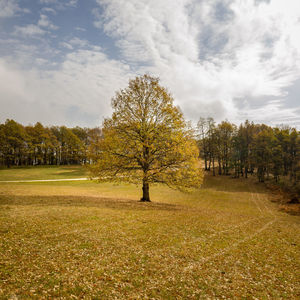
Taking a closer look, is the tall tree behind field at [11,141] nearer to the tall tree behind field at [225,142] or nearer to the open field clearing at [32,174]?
the open field clearing at [32,174]

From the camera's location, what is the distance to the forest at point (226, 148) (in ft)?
172

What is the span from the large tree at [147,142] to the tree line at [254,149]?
3803 cm

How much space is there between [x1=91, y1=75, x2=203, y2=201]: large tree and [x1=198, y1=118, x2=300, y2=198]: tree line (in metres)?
38.0

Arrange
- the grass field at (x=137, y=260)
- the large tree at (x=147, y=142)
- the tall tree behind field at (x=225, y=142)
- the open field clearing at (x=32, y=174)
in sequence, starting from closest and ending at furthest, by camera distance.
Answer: the grass field at (x=137, y=260) < the large tree at (x=147, y=142) < the open field clearing at (x=32, y=174) < the tall tree behind field at (x=225, y=142)

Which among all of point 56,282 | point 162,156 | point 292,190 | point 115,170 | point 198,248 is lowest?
point 292,190

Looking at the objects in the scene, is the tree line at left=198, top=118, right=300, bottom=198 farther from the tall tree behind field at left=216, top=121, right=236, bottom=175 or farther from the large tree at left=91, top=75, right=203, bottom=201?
the large tree at left=91, top=75, right=203, bottom=201

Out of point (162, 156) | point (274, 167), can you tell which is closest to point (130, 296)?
point (162, 156)

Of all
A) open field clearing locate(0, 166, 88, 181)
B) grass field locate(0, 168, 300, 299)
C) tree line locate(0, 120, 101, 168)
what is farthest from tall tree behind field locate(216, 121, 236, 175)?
grass field locate(0, 168, 300, 299)

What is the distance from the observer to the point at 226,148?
64.3 m

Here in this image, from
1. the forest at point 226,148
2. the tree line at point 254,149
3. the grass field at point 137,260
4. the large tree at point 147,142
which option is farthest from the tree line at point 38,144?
the grass field at point 137,260

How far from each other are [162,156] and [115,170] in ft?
19.0

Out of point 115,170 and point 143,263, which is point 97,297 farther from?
point 115,170

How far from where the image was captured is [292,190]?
44969 millimetres

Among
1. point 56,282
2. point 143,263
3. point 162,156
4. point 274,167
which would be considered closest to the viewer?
point 56,282
